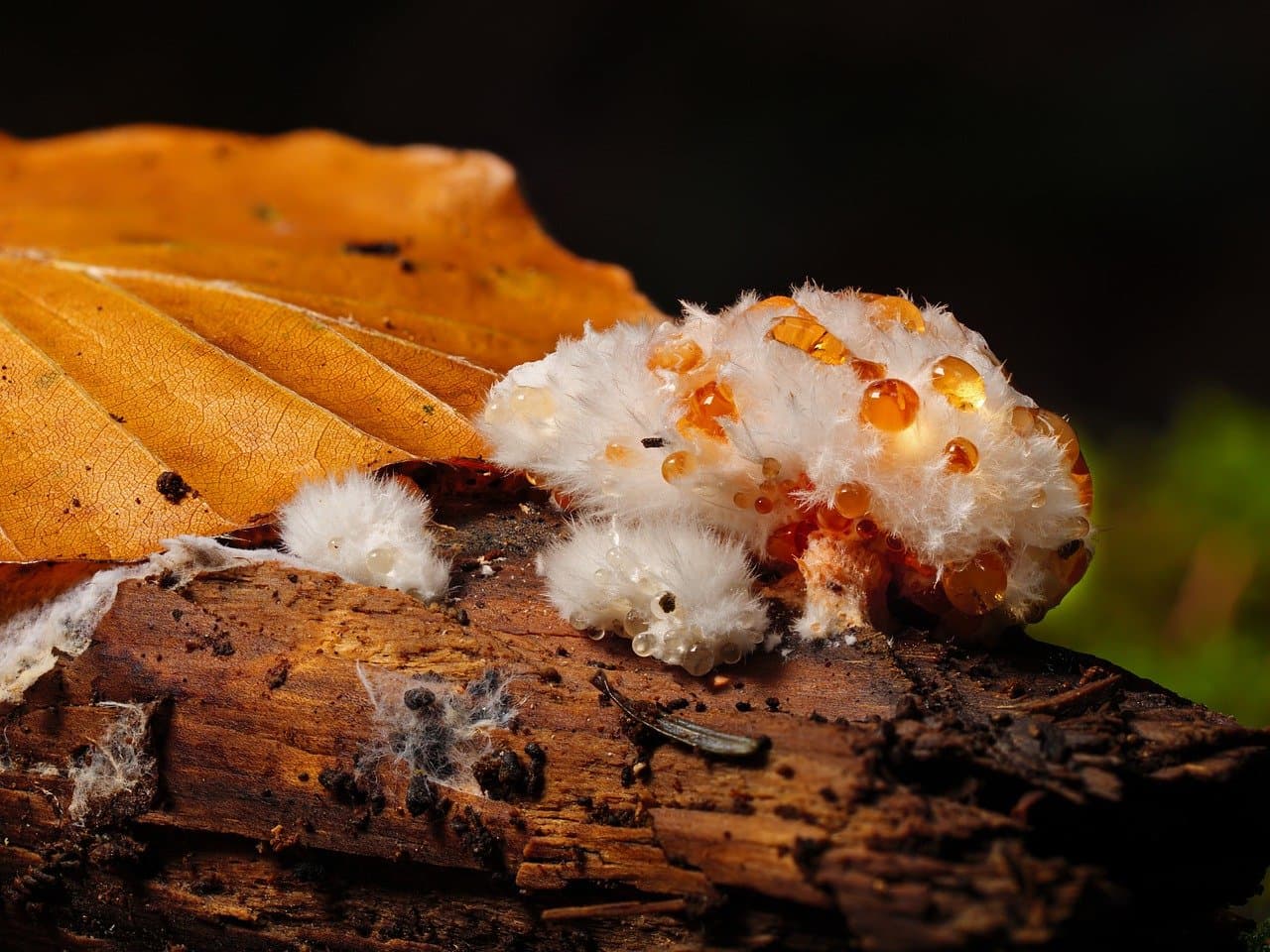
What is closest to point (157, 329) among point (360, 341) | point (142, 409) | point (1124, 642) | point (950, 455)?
point (142, 409)

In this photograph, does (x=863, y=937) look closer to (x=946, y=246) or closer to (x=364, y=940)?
(x=364, y=940)

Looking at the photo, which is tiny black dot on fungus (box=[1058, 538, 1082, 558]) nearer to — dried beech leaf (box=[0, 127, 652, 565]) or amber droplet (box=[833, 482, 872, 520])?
amber droplet (box=[833, 482, 872, 520])

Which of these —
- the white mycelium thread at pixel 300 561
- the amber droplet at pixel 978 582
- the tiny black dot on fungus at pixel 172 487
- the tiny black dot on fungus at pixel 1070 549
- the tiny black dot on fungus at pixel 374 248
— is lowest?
the white mycelium thread at pixel 300 561

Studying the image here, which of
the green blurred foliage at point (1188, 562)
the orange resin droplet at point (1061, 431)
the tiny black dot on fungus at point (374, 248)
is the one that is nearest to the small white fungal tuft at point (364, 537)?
the orange resin droplet at point (1061, 431)

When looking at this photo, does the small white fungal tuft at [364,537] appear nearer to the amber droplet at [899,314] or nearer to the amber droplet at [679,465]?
the amber droplet at [679,465]

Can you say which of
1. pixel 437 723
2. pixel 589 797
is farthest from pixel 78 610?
pixel 589 797

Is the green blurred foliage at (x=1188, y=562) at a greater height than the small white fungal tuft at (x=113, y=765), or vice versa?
the green blurred foliage at (x=1188, y=562)

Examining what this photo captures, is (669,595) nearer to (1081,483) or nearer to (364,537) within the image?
(364,537)
